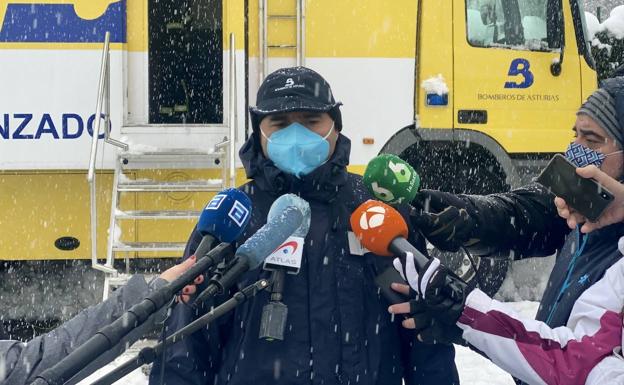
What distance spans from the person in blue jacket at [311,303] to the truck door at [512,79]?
162 inches

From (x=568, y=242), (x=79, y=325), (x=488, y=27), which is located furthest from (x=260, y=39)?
(x=79, y=325)

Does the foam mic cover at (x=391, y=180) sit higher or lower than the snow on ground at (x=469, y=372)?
higher

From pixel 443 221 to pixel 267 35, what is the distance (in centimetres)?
381

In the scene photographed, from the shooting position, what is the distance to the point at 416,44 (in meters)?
6.52

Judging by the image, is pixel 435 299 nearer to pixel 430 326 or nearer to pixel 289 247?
pixel 430 326

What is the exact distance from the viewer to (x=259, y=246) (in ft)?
6.52

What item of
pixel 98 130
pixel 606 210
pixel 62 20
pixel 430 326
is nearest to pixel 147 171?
pixel 98 130

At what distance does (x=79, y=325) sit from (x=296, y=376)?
2.23 feet

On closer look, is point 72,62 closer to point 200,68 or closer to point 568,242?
point 200,68

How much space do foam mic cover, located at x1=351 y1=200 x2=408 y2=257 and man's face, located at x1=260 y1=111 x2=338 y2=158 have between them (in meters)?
0.45

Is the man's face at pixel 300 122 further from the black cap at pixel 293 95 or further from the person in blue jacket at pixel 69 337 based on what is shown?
the person in blue jacket at pixel 69 337

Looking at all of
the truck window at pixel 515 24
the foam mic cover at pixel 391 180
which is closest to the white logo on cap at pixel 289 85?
the foam mic cover at pixel 391 180

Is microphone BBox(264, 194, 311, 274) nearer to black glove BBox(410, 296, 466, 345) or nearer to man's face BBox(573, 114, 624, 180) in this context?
black glove BBox(410, 296, 466, 345)

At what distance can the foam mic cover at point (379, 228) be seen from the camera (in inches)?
89.7
